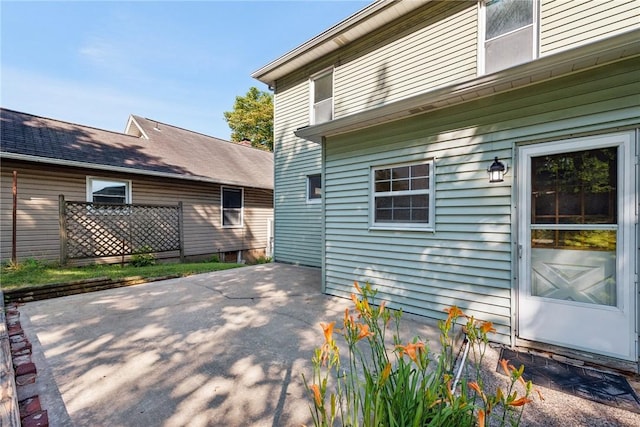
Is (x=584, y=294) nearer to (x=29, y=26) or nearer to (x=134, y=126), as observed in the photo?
(x=29, y=26)

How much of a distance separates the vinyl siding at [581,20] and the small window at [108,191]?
10651mm

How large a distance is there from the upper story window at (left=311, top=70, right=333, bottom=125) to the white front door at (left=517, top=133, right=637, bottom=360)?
5.50 metres

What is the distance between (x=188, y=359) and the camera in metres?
2.84

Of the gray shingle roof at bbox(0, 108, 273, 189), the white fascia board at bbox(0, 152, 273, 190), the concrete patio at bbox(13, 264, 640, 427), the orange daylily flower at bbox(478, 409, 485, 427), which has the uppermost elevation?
the gray shingle roof at bbox(0, 108, 273, 189)

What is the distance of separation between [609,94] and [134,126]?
14248 millimetres

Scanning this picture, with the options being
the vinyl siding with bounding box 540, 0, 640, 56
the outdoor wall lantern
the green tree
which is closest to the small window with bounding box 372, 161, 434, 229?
the outdoor wall lantern

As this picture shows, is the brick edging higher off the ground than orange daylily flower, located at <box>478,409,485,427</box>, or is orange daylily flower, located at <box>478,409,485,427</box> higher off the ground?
orange daylily flower, located at <box>478,409,485,427</box>

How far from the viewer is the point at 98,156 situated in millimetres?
8203

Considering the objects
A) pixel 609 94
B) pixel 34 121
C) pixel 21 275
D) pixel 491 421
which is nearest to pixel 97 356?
pixel 491 421

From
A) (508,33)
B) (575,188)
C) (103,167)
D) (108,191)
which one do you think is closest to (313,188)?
(508,33)

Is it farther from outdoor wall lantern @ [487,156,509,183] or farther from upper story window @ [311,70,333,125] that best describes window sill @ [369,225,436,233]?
upper story window @ [311,70,333,125]

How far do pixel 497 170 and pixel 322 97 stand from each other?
5.78m

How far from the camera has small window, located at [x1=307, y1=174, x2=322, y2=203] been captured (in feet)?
26.3

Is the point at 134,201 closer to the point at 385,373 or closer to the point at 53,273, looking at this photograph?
the point at 53,273
